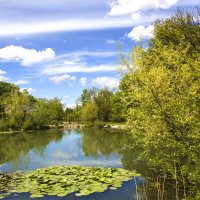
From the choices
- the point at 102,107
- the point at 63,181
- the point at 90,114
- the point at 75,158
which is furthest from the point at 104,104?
the point at 63,181

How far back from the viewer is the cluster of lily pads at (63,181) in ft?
48.3

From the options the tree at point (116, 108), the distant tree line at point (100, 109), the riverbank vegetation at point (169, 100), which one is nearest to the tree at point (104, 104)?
the distant tree line at point (100, 109)

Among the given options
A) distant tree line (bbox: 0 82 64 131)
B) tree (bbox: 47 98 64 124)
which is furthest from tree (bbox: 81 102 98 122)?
tree (bbox: 47 98 64 124)

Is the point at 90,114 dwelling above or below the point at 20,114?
below

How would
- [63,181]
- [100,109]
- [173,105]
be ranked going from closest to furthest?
[173,105], [63,181], [100,109]

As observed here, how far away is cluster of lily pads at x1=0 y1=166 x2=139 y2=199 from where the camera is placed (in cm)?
1473

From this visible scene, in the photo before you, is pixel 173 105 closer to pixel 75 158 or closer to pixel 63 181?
pixel 63 181

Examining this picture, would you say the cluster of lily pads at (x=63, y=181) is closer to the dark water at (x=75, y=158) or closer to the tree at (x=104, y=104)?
the dark water at (x=75, y=158)

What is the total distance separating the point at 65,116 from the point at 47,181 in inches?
2748

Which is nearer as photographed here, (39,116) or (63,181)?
(63,181)

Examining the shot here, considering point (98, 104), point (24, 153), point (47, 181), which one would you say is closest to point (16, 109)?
point (98, 104)

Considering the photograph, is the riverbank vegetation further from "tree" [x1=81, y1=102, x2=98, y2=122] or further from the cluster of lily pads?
"tree" [x1=81, y1=102, x2=98, y2=122]

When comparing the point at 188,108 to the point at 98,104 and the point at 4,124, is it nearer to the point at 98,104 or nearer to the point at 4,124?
the point at 4,124

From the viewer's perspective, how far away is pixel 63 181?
1620 cm
